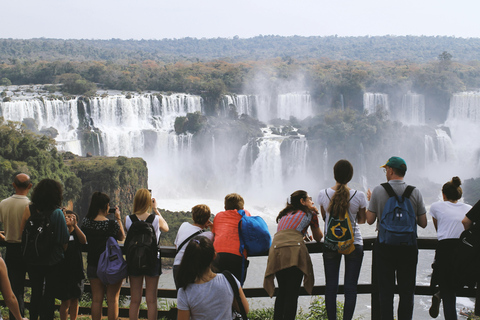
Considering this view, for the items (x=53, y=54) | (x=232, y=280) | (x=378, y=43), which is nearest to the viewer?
(x=232, y=280)

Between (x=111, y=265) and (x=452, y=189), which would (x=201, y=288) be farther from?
(x=452, y=189)

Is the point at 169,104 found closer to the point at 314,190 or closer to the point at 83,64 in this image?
the point at 314,190

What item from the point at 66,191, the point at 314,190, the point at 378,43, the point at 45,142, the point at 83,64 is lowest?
the point at 314,190

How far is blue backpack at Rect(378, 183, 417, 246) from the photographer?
4191mm

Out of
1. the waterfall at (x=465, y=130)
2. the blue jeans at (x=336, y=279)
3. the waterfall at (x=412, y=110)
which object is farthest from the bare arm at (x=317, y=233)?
the waterfall at (x=412, y=110)

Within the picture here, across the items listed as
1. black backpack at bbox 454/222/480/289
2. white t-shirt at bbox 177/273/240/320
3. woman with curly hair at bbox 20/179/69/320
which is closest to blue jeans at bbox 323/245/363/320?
black backpack at bbox 454/222/480/289

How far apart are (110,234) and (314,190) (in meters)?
35.5

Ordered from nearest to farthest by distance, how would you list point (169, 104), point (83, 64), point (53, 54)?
1. point (169, 104)
2. point (83, 64)
3. point (53, 54)

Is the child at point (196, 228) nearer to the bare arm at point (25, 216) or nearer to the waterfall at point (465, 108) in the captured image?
the bare arm at point (25, 216)

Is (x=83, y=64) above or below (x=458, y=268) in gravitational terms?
above

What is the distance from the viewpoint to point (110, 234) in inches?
172

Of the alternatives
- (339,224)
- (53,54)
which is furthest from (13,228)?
(53,54)

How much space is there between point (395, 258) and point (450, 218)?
0.58 m

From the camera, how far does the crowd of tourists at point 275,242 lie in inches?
166
